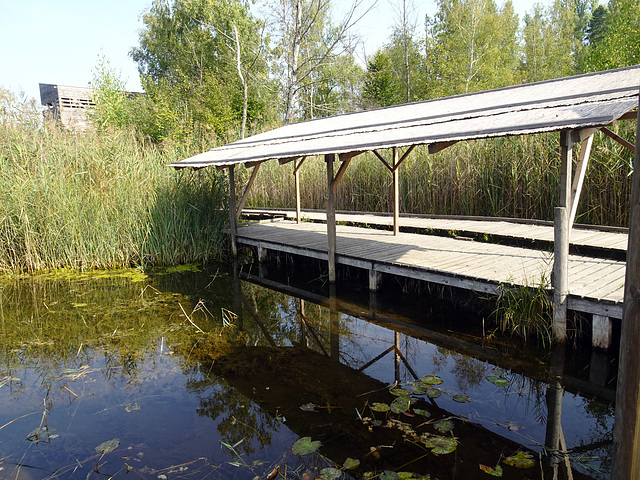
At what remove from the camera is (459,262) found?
5086 mm

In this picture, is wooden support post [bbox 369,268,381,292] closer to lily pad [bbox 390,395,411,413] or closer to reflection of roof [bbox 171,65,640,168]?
reflection of roof [bbox 171,65,640,168]

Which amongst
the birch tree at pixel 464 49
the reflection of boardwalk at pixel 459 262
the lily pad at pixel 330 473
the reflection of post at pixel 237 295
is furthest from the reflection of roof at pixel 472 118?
the birch tree at pixel 464 49

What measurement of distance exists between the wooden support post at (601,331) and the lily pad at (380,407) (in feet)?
6.51

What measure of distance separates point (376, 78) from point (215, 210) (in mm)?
19321

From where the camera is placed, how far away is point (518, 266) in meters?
4.80

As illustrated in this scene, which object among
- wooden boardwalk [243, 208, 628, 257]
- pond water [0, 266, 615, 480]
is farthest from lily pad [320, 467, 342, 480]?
wooden boardwalk [243, 208, 628, 257]

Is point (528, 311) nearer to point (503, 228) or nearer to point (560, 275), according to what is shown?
point (560, 275)

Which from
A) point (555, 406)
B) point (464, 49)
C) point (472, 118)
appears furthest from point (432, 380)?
point (464, 49)

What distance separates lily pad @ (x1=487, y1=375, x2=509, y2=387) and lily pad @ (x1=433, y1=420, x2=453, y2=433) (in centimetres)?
74

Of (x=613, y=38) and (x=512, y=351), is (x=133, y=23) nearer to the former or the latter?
(x=613, y=38)

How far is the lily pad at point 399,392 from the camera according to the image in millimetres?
3291

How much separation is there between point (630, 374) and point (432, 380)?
2.43 metres

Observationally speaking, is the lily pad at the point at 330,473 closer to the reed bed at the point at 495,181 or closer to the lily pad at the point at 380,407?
the lily pad at the point at 380,407

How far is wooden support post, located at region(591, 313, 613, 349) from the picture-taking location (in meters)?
3.68
